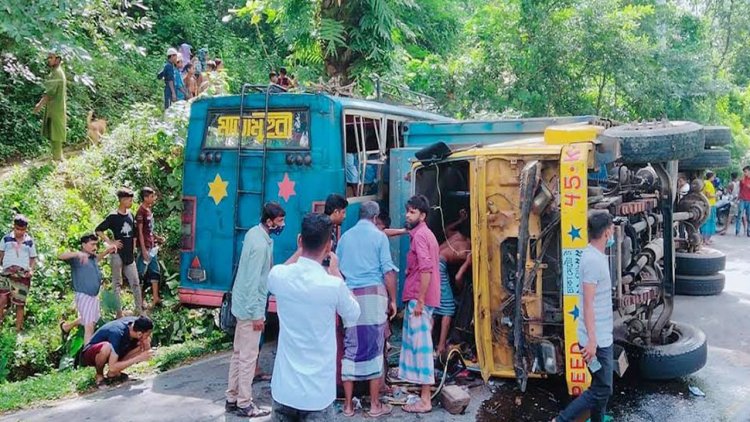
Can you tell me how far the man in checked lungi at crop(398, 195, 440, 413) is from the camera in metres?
5.23

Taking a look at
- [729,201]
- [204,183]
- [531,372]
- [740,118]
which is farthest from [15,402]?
[740,118]

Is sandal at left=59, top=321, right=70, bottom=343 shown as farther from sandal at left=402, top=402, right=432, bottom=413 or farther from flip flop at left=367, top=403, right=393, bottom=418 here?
sandal at left=402, top=402, right=432, bottom=413

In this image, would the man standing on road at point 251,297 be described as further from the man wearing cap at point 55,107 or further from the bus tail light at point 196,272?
the man wearing cap at point 55,107

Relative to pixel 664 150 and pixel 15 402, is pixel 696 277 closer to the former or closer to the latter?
pixel 664 150

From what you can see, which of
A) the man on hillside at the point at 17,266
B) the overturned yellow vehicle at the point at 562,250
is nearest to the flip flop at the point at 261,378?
the overturned yellow vehicle at the point at 562,250

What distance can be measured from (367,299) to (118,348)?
2461mm

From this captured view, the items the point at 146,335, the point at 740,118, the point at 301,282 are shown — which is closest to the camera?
the point at 301,282

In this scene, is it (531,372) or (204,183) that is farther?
(204,183)

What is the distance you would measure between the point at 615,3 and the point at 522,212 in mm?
11567

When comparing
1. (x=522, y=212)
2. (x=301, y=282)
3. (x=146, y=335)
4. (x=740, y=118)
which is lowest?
(x=146, y=335)

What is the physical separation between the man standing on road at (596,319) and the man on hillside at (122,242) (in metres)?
5.02

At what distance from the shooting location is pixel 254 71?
61.6ft

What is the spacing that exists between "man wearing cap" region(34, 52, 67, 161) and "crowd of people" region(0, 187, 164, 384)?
104 inches

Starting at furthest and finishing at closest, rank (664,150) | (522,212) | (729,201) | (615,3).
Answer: (729,201), (615,3), (664,150), (522,212)
